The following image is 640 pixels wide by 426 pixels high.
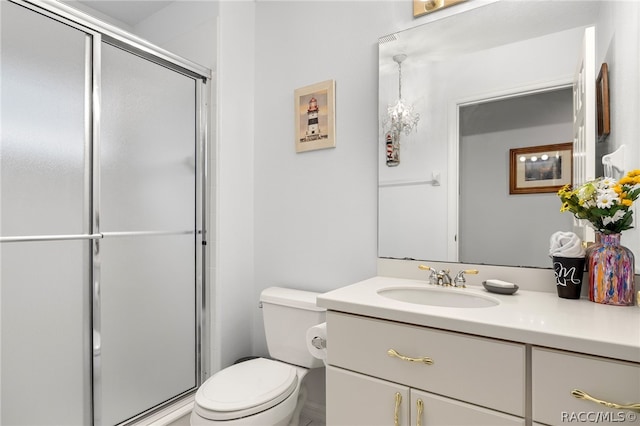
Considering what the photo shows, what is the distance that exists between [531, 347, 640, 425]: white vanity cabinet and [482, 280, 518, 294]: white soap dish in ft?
1.32

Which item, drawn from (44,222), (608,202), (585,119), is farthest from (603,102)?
(44,222)

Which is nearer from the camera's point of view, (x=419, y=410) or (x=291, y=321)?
(x=419, y=410)

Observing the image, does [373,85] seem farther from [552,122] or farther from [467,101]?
[552,122]

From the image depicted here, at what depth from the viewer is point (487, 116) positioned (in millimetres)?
1346

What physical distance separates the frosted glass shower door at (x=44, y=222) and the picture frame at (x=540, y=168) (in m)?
1.75

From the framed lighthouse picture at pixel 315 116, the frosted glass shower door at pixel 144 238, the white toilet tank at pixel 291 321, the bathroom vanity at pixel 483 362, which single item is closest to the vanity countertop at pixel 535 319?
the bathroom vanity at pixel 483 362

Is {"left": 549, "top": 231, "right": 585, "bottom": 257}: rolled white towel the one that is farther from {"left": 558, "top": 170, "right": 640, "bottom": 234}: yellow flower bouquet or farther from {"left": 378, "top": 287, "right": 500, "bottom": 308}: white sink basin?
{"left": 378, "top": 287, "right": 500, "bottom": 308}: white sink basin

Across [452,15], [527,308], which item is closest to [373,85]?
[452,15]

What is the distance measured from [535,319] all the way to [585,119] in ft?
2.39

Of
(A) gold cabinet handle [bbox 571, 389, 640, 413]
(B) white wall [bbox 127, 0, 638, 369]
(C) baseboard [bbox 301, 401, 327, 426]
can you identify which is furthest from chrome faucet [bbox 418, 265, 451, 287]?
(C) baseboard [bbox 301, 401, 327, 426]

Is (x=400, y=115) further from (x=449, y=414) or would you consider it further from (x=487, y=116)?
(x=449, y=414)

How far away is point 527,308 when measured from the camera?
1.00 m

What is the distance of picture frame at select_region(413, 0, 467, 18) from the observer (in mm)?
1436

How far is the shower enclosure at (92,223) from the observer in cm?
136
